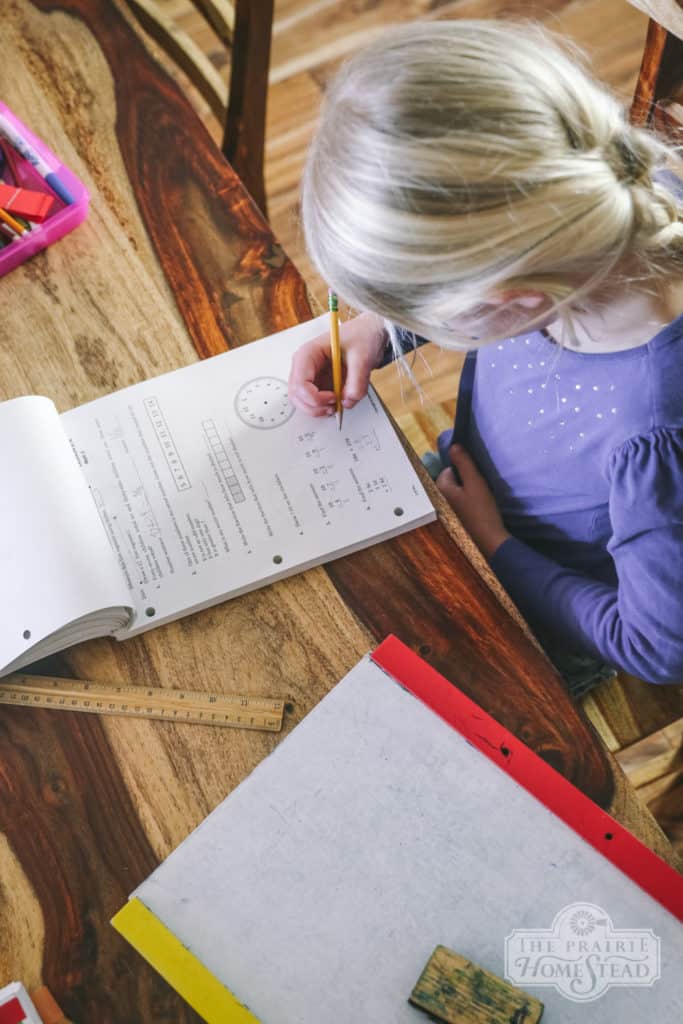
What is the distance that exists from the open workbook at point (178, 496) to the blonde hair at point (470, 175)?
0.19 metres

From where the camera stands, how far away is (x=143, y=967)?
63 cm

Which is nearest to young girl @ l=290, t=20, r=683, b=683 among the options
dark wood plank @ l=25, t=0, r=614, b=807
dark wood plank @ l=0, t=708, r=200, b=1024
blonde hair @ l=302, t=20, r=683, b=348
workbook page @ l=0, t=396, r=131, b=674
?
blonde hair @ l=302, t=20, r=683, b=348

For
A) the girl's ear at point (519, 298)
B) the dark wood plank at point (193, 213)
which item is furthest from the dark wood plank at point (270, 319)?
the girl's ear at point (519, 298)

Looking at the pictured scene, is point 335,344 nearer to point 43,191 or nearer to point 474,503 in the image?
point 474,503

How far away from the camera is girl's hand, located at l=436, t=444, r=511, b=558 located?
90 centimetres

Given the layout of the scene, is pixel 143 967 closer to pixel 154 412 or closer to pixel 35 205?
pixel 154 412

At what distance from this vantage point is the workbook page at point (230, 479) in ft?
2.42

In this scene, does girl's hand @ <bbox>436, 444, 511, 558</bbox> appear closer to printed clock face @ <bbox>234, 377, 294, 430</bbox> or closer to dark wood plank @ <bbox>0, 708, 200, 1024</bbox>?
printed clock face @ <bbox>234, 377, 294, 430</bbox>

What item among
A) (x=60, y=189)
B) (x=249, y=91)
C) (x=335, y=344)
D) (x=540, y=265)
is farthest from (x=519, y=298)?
(x=249, y=91)

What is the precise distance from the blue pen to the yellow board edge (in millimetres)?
647

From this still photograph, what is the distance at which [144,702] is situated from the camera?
70cm

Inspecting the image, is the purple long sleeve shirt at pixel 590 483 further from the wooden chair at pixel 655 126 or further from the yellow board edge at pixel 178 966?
the yellow board edge at pixel 178 966

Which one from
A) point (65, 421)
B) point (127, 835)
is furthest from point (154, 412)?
point (127, 835)

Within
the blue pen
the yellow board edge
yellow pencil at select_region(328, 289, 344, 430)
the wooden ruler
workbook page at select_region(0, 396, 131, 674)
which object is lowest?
the yellow board edge
